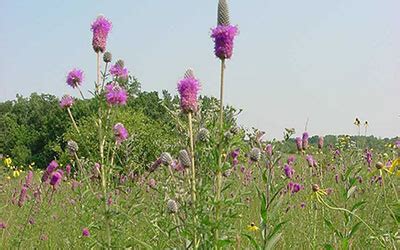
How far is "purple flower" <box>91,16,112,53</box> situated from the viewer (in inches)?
119

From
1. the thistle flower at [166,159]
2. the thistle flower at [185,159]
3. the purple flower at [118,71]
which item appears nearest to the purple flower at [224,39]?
the thistle flower at [185,159]

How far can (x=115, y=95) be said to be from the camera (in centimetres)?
279

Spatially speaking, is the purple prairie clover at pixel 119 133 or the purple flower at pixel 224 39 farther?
the purple prairie clover at pixel 119 133

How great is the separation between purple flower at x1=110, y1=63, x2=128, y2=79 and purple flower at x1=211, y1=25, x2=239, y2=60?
922 millimetres

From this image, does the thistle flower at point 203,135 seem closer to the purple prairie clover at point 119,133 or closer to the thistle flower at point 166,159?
the thistle flower at point 166,159

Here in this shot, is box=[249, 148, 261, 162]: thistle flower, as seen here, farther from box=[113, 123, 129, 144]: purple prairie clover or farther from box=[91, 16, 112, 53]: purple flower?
box=[91, 16, 112, 53]: purple flower

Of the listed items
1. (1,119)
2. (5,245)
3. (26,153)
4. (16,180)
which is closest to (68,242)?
(5,245)

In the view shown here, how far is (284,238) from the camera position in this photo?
13.1ft

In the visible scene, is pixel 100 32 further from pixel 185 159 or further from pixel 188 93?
pixel 185 159

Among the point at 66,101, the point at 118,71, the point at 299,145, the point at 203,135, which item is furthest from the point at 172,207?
the point at 299,145

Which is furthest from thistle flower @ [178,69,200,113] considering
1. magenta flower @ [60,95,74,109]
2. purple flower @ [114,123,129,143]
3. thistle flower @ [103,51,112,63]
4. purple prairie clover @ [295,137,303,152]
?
purple prairie clover @ [295,137,303,152]

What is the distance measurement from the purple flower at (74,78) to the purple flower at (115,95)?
0.34 meters

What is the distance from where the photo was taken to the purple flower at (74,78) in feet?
10.2

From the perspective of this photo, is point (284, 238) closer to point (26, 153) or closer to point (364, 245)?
point (364, 245)
